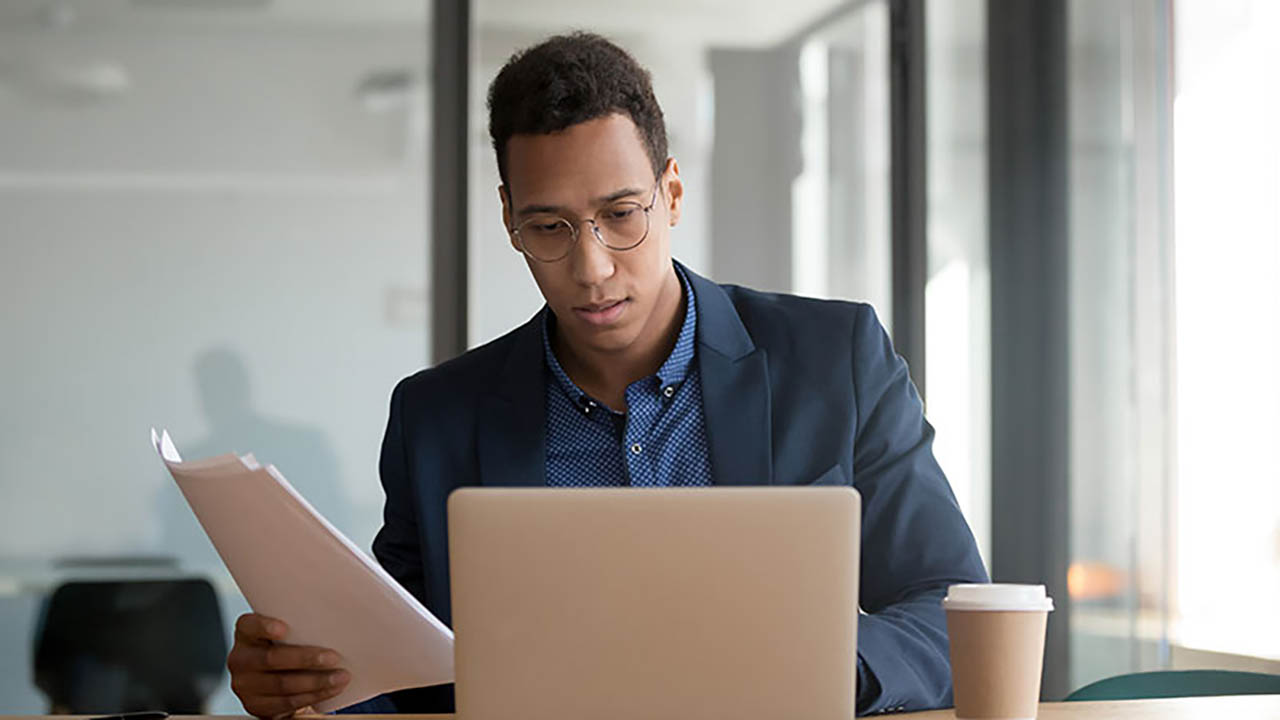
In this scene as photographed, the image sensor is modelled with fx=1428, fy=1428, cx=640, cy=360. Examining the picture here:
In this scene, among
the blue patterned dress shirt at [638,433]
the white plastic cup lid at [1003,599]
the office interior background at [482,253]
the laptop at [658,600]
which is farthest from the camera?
the office interior background at [482,253]

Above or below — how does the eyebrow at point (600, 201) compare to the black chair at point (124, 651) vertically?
above

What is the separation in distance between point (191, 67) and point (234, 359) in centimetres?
70

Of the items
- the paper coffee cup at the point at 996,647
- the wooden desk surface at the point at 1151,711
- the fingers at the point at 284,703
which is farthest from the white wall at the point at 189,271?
the paper coffee cup at the point at 996,647

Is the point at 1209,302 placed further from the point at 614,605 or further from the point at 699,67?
the point at 614,605

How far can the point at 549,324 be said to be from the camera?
6.14 ft

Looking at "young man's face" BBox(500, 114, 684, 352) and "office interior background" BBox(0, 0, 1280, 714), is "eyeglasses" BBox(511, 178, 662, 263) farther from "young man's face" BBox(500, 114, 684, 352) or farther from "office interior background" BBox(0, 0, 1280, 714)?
"office interior background" BBox(0, 0, 1280, 714)

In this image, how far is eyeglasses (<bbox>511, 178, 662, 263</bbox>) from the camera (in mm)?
1664

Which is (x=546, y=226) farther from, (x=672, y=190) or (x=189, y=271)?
(x=189, y=271)

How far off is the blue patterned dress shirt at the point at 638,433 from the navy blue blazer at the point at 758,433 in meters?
0.03

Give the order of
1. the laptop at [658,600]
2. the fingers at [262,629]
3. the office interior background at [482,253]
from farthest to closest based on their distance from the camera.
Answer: the office interior background at [482,253] < the fingers at [262,629] < the laptop at [658,600]

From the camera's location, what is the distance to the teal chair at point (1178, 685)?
1.69 meters

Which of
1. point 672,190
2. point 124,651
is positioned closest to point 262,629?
point 672,190

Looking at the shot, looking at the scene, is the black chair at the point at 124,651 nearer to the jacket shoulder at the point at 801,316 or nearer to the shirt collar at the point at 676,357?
the shirt collar at the point at 676,357

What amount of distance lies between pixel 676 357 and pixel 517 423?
21 cm
